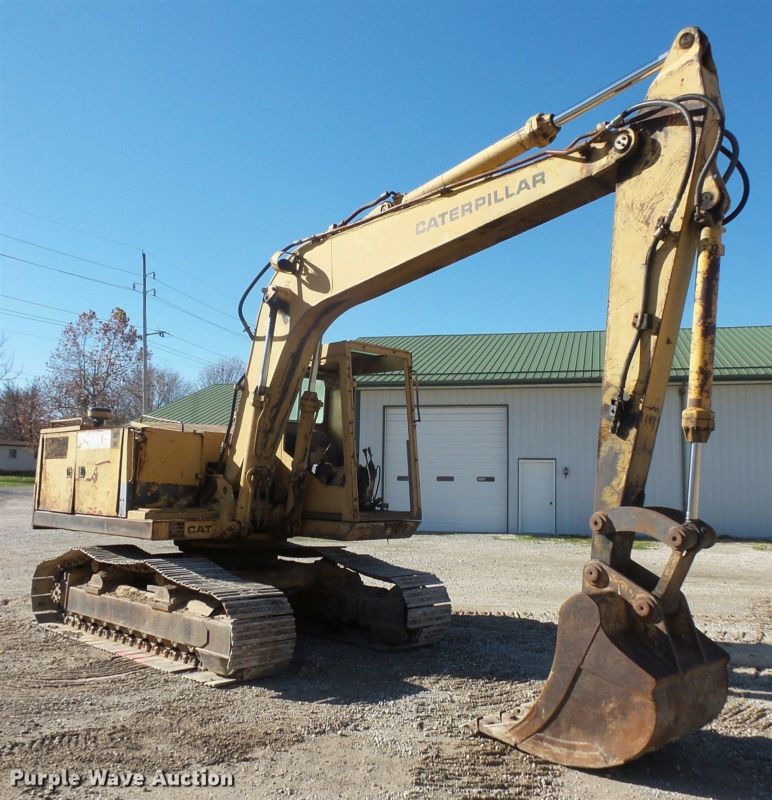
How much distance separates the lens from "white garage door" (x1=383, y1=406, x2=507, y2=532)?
22.1 m

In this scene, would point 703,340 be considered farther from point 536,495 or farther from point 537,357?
point 537,357

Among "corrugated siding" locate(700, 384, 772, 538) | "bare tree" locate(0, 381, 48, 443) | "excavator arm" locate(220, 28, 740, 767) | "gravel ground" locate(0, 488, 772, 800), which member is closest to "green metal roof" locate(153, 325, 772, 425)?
"corrugated siding" locate(700, 384, 772, 538)

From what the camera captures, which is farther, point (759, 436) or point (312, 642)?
point (759, 436)

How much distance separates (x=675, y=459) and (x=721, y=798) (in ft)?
57.2

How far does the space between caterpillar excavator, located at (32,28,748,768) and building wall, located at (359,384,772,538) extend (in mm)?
13592

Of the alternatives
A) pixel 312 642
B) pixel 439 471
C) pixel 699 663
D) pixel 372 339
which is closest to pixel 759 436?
pixel 439 471

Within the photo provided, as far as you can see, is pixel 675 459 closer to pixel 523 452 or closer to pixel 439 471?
pixel 523 452

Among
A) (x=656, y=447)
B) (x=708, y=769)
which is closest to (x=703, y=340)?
(x=708, y=769)

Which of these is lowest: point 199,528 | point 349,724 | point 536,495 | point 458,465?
point 349,724

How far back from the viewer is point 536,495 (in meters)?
21.7

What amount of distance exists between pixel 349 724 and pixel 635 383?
298 cm

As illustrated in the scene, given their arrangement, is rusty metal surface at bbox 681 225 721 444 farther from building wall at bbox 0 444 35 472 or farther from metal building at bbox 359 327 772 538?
building wall at bbox 0 444 35 472

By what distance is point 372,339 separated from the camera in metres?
28.8

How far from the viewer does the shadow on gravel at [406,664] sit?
639 cm
